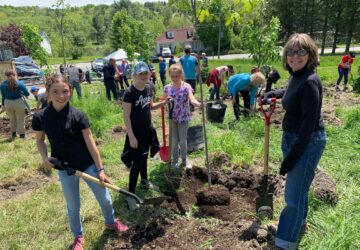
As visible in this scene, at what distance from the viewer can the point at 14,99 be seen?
766 cm

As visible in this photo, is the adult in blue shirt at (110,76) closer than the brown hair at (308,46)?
No

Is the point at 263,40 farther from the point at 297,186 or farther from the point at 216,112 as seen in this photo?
the point at 297,186

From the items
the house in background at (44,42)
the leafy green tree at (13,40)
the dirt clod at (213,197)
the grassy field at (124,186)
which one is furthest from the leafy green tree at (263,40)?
the leafy green tree at (13,40)

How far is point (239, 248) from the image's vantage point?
2.97m

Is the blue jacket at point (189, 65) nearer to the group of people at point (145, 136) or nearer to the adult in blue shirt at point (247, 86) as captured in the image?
the adult in blue shirt at point (247, 86)

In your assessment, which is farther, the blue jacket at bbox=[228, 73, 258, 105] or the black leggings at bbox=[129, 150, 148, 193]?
the blue jacket at bbox=[228, 73, 258, 105]

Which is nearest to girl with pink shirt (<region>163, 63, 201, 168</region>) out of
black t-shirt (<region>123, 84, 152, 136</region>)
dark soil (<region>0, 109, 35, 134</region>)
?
black t-shirt (<region>123, 84, 152, 136</region>)

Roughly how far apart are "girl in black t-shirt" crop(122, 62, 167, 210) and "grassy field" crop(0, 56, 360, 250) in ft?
1.82

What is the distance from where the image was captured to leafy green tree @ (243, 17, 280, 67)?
34.4 ft

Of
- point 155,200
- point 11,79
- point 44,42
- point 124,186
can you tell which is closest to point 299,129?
point 155,200

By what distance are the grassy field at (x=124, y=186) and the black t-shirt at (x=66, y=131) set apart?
3.22ft

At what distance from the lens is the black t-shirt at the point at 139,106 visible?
12.7 ft

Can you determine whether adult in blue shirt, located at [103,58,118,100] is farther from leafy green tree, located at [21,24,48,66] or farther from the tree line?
leafy green tree, located at [21,24,48,66]

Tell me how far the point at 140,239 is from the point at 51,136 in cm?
134
